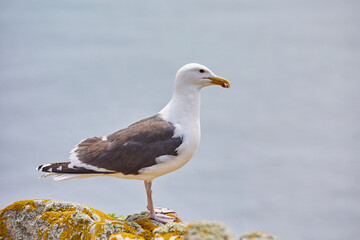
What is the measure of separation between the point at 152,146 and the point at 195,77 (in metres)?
1.13

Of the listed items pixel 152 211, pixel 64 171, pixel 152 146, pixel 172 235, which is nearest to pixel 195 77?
pixel 152 146

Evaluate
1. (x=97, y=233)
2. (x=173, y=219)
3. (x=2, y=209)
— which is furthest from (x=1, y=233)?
(x=173, y=219)

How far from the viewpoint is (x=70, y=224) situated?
235 inches

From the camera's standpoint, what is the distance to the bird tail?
6.65 meters

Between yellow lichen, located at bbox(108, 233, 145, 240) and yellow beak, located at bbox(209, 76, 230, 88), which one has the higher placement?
yellow beak, located at bbox(209, 76, 230, 88)

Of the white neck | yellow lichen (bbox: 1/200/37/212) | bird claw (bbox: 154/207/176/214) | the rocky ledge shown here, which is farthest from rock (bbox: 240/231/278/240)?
yellow lichen (bbox: 1/200/37/212)

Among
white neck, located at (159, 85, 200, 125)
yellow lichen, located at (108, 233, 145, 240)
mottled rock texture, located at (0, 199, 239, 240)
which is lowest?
yellow lichen, located at (108, 233, 145, 240)

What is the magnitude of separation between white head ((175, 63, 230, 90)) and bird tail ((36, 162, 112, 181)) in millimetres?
1653

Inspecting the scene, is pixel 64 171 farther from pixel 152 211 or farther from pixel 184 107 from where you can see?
pixel 184 107

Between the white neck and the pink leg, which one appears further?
the white neck

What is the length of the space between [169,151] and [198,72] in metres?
1.17

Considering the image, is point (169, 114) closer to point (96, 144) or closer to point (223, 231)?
point (96, 144)

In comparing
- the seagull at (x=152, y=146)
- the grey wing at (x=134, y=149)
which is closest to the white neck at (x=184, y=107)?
the seagull at (x=152, y=146)

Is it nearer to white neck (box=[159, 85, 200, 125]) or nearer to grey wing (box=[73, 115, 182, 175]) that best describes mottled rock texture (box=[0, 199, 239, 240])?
grey wing (box=[73, 115, 182, 175])
